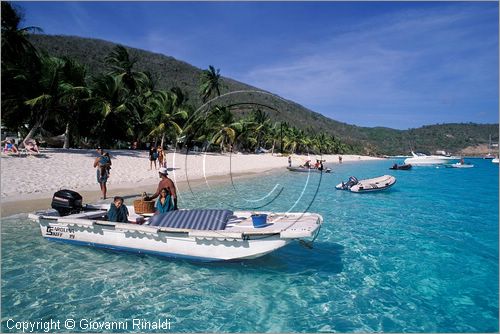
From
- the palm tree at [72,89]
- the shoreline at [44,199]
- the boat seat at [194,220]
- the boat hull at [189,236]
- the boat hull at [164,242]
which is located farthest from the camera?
the palm tree at [72,89]

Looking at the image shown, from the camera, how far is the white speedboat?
7.80 metres

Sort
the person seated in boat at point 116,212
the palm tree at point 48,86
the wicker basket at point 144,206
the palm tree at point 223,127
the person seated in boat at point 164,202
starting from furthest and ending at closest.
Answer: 1. the palm tree at point 223,127
2. the palm tree at point 48,86
3. the wicker basket at point 144,206
4. the person seated in boat at point 164,202
5. the person seated in boat at point 116,212

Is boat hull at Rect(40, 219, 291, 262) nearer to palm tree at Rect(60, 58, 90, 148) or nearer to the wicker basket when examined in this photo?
the wicker basket

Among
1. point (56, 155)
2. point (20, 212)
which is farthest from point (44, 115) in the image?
point (20, 212)

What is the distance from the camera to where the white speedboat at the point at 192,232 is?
7797 mm

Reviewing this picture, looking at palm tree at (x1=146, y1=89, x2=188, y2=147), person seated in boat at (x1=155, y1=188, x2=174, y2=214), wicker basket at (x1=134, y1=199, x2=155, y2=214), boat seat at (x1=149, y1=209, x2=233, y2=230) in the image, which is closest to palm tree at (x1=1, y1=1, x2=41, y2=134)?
palm tree at (x1=146, y1=89, x2=188, y2=147)

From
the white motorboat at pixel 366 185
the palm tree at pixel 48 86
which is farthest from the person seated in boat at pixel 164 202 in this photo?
the palm tree at pixel 48 86

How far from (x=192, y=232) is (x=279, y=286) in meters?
2.56

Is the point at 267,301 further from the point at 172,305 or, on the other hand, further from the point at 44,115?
the point at 44,115

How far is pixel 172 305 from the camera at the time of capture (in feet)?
21.8

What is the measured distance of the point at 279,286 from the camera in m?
7.57

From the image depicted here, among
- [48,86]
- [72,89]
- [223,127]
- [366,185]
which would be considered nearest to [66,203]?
[366,185]

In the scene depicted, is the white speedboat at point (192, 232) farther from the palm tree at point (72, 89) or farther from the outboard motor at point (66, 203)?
the palm tree at point (72, 89)

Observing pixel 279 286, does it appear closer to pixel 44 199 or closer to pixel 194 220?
pixel 194 220
